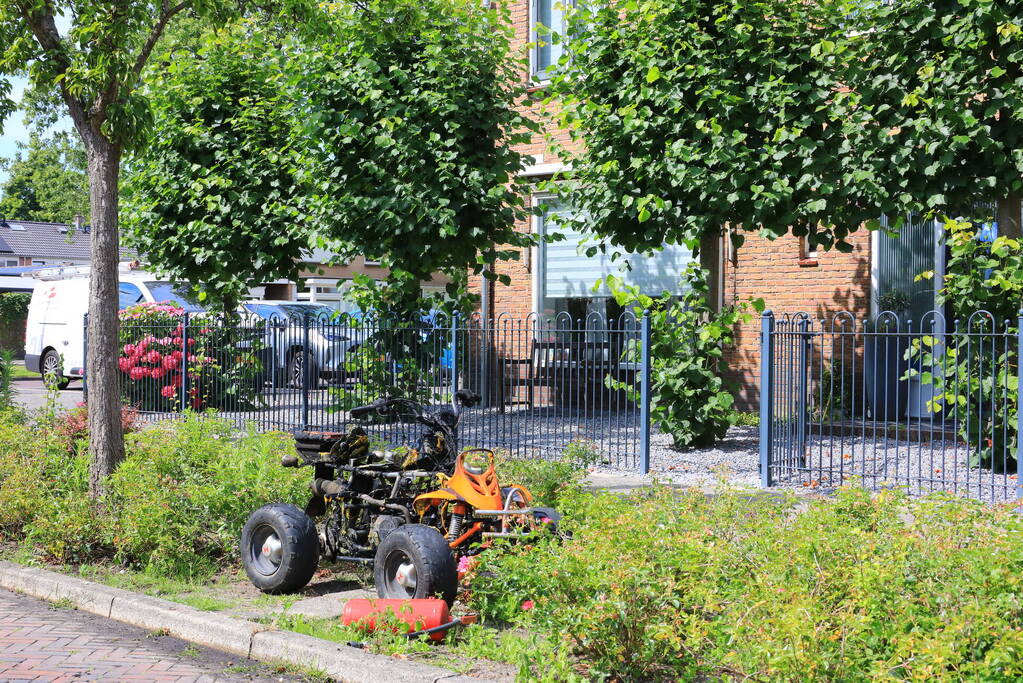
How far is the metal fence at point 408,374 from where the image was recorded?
1112 centimetres

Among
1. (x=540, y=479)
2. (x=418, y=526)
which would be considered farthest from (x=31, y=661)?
(x=540, y=479)

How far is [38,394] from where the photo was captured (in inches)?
886

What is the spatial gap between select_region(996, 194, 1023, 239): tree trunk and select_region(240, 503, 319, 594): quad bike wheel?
7.80 m

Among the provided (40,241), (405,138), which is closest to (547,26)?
(405,138)

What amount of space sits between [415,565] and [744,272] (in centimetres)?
1013

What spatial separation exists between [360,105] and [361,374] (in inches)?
137

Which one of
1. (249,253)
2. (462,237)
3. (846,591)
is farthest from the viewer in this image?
(249,253)

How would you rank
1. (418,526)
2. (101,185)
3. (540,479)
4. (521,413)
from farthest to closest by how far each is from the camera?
(521,413) → (101,185) → (540,479) → (418,526)

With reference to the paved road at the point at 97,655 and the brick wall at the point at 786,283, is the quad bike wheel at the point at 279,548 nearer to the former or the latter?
the paved road at the point at 97,655

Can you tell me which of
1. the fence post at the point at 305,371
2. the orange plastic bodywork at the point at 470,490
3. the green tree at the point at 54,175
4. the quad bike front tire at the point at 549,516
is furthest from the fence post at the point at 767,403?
the green tree at the point at 54,175

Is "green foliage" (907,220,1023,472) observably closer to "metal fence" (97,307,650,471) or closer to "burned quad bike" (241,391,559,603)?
"metal fence" (97,307,650,471)

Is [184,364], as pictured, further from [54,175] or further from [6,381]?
[54,175]

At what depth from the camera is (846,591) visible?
4.41 meters

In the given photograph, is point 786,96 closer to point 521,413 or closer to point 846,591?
point 521,413
